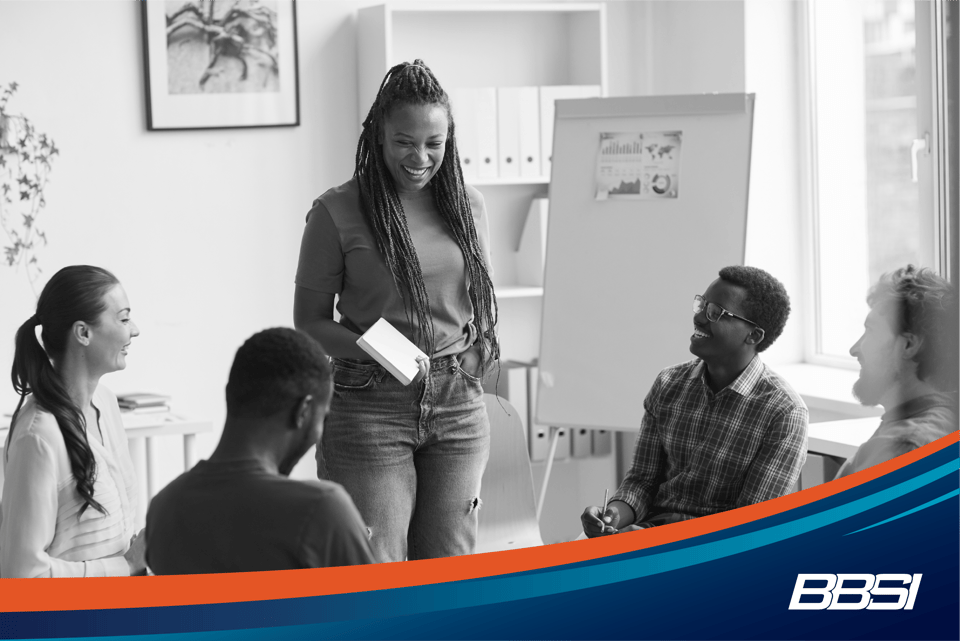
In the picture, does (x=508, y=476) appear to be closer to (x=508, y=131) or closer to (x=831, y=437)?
(x=831, y=437)

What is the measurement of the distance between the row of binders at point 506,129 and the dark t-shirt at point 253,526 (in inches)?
84.9

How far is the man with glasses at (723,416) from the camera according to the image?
170cm

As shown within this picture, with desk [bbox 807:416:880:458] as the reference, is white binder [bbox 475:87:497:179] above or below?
above

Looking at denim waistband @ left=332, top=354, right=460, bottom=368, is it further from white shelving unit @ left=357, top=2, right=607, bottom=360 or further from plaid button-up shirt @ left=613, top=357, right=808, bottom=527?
white shelving unit @ left=357, top=2, right=607, bottom=360

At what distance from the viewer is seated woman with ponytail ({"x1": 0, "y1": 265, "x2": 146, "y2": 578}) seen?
1.18m

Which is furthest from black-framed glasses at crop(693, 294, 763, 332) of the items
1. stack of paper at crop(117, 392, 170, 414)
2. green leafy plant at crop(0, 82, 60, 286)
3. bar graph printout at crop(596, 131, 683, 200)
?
green leafy plant at crop(0, 82, 60, 286)

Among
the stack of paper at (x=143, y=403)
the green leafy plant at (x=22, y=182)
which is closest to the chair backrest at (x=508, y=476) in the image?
the stack of paper at (x=143, y=403)

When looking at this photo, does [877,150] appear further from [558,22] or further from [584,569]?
[584,569]

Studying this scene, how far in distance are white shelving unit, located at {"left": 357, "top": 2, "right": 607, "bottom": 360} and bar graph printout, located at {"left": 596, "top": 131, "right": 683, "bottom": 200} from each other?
608mm

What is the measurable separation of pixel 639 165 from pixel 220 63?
123 centimetres

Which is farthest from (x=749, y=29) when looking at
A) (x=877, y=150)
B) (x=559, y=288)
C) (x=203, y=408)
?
(x=203, y=408)

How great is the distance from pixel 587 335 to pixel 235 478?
169 centimetres

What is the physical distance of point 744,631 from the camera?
879 mm

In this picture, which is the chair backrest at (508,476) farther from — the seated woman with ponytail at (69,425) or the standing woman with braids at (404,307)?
the seated woman with ponytail at (69,425)
